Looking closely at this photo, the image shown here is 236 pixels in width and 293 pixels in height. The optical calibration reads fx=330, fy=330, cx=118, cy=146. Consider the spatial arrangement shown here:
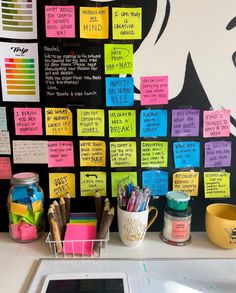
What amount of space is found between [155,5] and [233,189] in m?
0.62

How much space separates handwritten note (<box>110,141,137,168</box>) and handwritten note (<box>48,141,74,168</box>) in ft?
Result: 0.43

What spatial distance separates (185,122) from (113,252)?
1.47 ft

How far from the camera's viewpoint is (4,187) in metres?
1.07

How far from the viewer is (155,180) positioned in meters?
1.07

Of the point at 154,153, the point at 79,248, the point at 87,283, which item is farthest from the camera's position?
the point at 154,153

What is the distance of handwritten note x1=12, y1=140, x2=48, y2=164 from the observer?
104cm

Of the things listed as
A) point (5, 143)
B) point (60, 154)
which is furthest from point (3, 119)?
point (60, 154)

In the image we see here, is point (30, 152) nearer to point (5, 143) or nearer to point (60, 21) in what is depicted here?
point (5, 143)

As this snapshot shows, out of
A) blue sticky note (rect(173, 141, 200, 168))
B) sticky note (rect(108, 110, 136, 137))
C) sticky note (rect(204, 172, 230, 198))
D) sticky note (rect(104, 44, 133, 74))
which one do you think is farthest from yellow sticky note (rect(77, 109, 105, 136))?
sticky note (rect(204, 172, 230, 198))

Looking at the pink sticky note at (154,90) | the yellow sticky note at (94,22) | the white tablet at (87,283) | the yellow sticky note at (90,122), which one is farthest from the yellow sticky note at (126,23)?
the white tablet at (87,283)

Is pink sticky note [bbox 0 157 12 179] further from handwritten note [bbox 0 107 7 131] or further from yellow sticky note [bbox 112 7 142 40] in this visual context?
yellow sticky note [bbox 112 7 142 40]

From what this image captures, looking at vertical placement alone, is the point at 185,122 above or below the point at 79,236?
above

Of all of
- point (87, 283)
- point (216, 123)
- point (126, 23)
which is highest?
point (126, 23)

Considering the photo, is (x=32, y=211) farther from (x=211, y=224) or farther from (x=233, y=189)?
(x=233, y=189)
